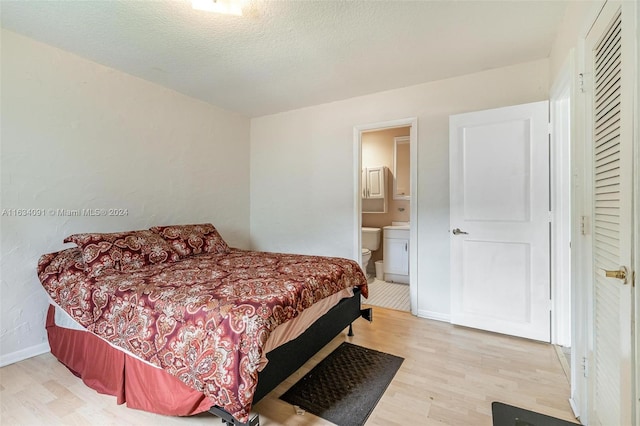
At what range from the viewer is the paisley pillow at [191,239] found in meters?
2.72

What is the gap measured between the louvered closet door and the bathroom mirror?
11.1 ft

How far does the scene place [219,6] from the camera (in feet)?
5.71

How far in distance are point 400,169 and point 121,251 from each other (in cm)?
405

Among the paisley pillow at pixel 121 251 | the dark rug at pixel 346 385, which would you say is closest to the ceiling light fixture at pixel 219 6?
the paisley pillow at pixel 121 251

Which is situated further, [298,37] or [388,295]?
[388,295]

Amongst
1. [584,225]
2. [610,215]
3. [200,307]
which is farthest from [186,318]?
[584,225]

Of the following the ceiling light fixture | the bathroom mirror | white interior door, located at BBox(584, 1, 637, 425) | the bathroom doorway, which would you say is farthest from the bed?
the bathroom mirror

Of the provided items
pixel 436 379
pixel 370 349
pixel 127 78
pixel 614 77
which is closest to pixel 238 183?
pixel 127 78

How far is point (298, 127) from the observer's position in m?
3.85

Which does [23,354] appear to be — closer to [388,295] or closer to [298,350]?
[298,350]

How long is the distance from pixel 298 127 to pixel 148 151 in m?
1.81

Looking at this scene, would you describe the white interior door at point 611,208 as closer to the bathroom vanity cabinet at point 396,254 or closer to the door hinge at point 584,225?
the door hinge at point 584,225

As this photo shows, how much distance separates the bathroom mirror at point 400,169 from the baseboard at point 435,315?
2.20 meters

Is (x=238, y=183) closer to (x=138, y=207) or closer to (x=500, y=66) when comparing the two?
(x=138, y=207)
